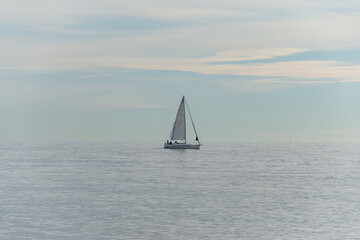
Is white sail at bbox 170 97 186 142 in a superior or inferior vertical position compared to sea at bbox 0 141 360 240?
superior

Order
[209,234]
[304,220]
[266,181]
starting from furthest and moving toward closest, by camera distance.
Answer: [266,181] < [304,220] < [209,234]

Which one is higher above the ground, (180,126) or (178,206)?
(180,126)

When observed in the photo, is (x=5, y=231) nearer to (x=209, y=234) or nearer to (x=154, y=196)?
(x=209, y=234)

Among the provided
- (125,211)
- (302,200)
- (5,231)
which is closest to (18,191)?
(125,211)

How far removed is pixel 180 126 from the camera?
16000 centimetres

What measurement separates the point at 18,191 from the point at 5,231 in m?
27.3

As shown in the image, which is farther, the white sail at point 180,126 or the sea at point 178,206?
the white sail at point 180,126

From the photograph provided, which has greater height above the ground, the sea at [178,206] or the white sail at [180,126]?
the white sail at [180,126]

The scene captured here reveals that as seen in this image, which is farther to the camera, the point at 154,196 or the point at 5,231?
the point at 154,196

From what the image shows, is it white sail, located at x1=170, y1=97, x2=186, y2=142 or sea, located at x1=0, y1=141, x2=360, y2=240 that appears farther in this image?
white sail, located at x1=170, y1=97, x2=186, y2=142

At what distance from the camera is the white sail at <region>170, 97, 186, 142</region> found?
159750 mm

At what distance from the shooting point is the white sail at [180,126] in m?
160

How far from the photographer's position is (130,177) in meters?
92.5

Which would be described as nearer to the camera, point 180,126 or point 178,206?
point 178,206
